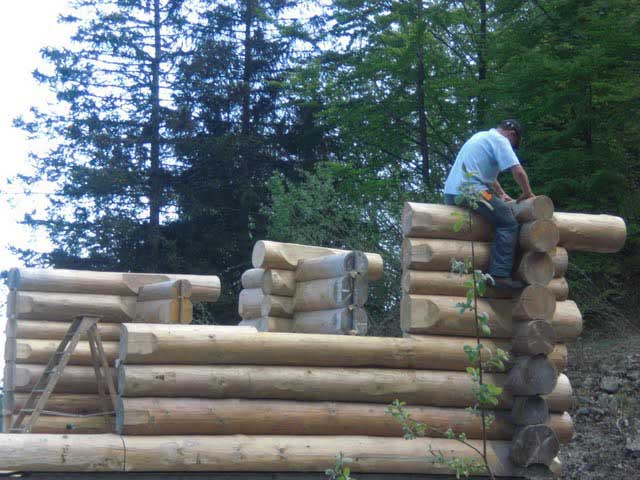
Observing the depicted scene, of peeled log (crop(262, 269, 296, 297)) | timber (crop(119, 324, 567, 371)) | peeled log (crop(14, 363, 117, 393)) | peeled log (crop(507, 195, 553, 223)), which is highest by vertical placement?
peeled log (crop(507, 195, 553, 223))

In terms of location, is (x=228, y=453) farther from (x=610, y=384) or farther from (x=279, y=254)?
(x=610, y=384)

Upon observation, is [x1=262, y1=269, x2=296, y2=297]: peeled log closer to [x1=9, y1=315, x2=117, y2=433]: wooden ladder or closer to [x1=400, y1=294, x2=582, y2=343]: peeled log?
[x1=9, y1=315, x2=117, y2=433]: wooden ladder

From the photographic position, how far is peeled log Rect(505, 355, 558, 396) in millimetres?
8719

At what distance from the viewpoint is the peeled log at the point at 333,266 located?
10.1m

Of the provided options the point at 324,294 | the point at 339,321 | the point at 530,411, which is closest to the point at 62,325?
the point at 324,294

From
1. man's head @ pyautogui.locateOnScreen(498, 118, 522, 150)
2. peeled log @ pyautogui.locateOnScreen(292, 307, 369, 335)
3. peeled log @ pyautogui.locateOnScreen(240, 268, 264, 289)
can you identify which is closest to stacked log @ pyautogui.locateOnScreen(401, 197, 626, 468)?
man's head @ pyautogui.locateOnScreen(498, 118, 522, 150)

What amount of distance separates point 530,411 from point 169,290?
509 centimetres

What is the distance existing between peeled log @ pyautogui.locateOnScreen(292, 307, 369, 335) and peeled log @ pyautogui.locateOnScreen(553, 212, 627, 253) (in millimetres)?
2222

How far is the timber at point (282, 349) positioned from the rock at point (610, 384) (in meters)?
4.41

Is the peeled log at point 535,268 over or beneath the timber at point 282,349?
over

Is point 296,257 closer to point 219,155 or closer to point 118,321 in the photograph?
point 118,321

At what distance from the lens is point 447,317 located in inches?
346

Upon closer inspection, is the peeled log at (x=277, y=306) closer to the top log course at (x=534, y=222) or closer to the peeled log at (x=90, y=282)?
the peeled log at (x=90, y=282)

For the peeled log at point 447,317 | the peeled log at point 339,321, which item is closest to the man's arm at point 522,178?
the peeled log at point 447,317
